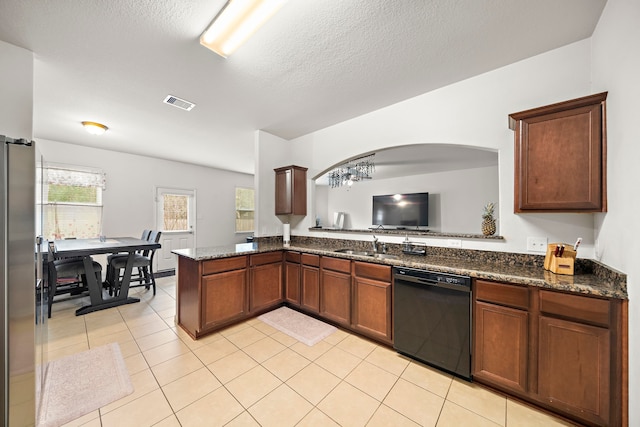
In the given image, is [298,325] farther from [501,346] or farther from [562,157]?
[562,157]

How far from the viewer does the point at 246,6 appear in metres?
1.42

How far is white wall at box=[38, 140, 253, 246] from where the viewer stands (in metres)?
4.45

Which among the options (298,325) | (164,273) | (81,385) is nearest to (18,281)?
(81,385)

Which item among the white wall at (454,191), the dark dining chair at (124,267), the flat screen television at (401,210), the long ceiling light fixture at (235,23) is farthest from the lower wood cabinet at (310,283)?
the white wall at (454,191)

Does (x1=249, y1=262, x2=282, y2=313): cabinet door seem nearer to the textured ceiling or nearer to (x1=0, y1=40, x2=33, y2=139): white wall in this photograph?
the textured ceiling

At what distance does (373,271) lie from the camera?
2383mm

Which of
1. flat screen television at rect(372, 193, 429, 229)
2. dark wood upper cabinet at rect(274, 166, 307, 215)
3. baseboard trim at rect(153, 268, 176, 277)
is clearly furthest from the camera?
flat screen television at rect(372, 193, 429, 229)

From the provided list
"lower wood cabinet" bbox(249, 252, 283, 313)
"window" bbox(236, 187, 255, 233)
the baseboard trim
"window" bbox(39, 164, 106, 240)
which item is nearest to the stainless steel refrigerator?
"lower wood cabinet" bbox(249, 252, 283, 313)

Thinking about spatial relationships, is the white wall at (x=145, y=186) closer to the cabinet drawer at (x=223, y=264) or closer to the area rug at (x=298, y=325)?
the cabinet drawer at (x=223, y=264)

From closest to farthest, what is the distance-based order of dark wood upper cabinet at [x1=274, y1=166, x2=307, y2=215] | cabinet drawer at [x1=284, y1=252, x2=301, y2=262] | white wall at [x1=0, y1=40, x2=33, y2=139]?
white wall at [x1=0, y1=40, x2=33, y2=139] < cabinet drawer at [x1=284, y1=252, x2=301, y2=262] < dark wood upper cabinet at [x1=274, y1=166, x2=307, y2=215]

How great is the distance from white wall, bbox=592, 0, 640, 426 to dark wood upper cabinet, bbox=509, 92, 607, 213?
0.05m

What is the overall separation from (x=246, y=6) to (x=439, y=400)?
9.27ft

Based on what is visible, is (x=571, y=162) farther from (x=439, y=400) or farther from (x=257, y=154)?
(x=257, y=154)

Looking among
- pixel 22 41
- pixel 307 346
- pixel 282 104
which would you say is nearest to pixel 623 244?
pixel 307 346
